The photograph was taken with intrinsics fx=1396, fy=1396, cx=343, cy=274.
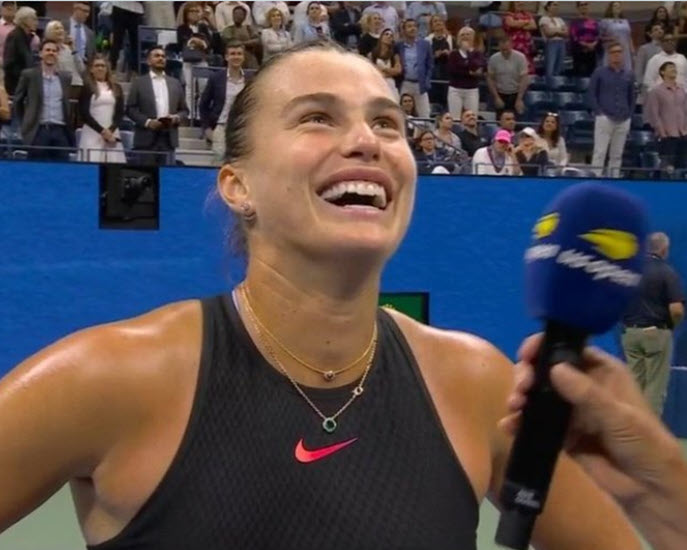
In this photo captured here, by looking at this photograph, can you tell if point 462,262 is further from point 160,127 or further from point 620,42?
point 620,42

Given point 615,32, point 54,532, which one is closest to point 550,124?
point 615,32

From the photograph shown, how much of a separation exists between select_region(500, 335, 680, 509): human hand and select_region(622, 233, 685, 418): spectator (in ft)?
26.1

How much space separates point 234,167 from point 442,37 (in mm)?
11485

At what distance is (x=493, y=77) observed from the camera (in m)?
13.3

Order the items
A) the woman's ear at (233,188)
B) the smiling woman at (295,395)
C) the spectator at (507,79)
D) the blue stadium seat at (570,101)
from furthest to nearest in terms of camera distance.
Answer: the blue stadium seat at (570,101), the spectator at (507,79), the woman's ear at (233,188), the smiling woman at (295,395)

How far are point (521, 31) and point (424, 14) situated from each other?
124 cm

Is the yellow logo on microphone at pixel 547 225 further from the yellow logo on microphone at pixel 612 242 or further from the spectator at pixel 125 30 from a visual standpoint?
the spectator at pixel 125 30

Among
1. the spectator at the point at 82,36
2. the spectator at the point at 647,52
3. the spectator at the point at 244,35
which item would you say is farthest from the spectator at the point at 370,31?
the spectator at the point at 647,52

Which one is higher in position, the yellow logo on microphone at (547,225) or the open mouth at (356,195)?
the yellow logo on microphone at (547,225)

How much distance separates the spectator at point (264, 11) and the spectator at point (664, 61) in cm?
354

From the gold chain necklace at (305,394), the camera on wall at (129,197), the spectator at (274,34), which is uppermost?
the gold chain necklace at (305,394)

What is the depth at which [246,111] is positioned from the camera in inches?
78.8

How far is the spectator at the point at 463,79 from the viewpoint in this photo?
12844mm

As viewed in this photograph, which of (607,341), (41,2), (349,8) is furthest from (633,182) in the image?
(41,2)
